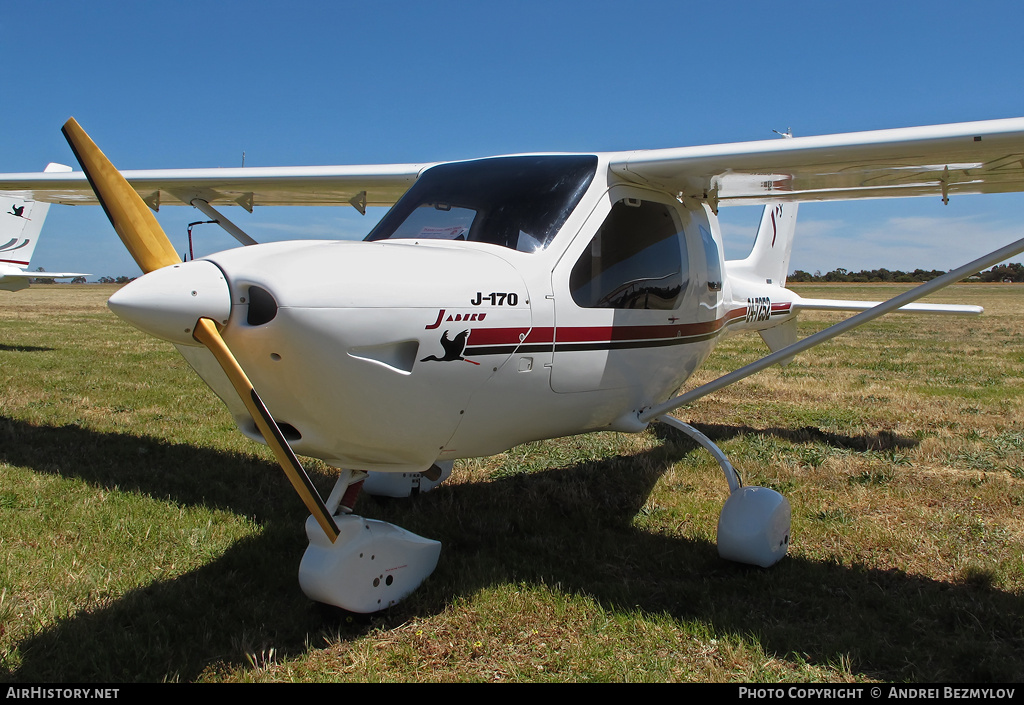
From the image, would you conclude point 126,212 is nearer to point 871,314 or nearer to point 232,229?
point 232,229

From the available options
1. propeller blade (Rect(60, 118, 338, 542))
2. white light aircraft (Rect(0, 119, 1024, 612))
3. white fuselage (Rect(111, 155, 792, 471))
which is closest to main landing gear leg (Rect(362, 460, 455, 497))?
white light aircraft (Rect(0, 119, 1024, 612))

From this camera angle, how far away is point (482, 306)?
3.05 metres

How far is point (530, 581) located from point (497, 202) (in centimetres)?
211

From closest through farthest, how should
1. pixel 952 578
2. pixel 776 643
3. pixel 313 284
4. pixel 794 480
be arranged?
pixel 313 284 < pixel 776 643 < pixel 952 578 < pixel 794 480

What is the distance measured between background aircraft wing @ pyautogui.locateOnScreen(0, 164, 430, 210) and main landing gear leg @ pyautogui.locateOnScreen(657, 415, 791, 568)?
Answer: 3311 millimetres

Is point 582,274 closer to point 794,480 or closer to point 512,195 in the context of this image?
point 512,195

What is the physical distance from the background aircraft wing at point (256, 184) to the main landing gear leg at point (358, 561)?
282 centimetres

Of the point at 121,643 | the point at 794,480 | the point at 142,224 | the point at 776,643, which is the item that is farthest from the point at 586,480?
the point at 142,224

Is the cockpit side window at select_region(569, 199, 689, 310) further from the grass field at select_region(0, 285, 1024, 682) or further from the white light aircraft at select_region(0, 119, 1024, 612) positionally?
the grass field at select_region(0, 285, 1024, 682)

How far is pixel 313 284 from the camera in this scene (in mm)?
2578

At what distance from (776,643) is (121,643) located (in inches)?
120

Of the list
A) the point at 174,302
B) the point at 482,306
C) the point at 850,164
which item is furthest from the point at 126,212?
the point at 850,164

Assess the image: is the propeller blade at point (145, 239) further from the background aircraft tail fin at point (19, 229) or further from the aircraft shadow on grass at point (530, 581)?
the background aircraft tail fin at point (19, 229)

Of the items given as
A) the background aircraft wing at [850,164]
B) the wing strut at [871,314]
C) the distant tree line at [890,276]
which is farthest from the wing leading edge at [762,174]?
the distant tree line at [890,276]
